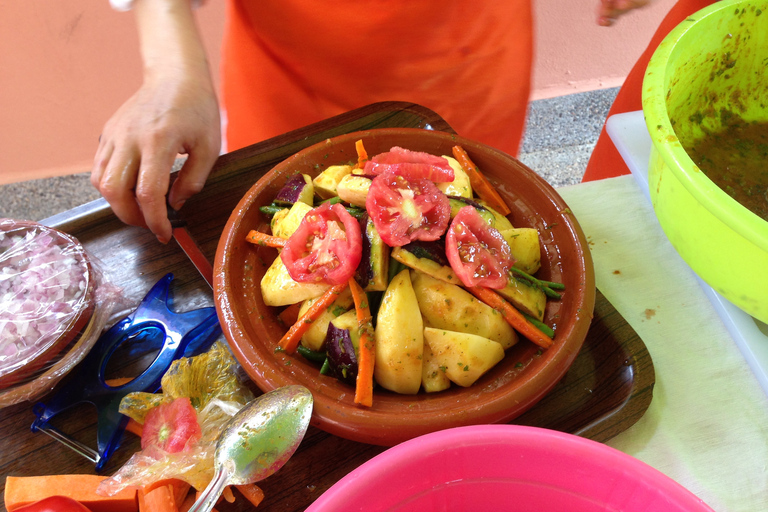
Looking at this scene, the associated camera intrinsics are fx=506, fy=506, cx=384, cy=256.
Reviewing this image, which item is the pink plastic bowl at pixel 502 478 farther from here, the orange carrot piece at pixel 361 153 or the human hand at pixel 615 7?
the human hand at pixel 615 7

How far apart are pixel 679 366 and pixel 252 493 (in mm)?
842

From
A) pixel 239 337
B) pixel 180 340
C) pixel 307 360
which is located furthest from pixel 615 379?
pixel 180 340

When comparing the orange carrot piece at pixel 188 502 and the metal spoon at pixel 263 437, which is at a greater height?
the metal spoon at pixel 263 437

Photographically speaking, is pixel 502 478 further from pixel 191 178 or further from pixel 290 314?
pixel 191 178

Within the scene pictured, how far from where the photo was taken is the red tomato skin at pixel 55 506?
0.74 m

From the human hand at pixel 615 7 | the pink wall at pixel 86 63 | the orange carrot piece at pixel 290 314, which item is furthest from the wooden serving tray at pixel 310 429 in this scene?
the pink wall at pixel 86 63

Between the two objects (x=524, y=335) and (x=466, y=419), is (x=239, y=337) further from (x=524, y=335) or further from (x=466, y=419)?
(x=524, y=335)

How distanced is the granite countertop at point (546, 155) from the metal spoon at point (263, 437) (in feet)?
7.65

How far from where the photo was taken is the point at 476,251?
90 centimetres

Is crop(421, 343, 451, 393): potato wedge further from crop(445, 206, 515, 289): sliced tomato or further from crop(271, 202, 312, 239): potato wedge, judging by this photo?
crop(271, 202, 312, 239): potato wedge

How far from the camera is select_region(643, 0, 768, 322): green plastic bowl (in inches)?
33.3

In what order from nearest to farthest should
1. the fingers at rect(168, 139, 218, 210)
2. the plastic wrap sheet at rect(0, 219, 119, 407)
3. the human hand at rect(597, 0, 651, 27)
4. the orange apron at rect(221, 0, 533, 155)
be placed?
the plastic wrap sheet at rect(0, 219, 119, 407) → the fingers at rect(168, 139, 218, 210) → the human hand at rect(597, 0, 651, 27) → the orange apron at rect(221, 0, 533, 155)

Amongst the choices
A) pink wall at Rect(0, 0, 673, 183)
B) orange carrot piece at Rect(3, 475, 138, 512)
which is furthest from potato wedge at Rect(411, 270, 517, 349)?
pink wall at Rect(0, 0, 673, 183)

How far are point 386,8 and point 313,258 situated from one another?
0.90 metres
